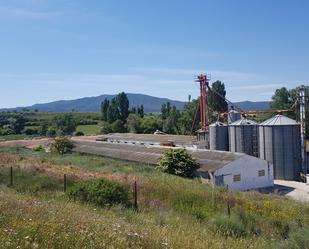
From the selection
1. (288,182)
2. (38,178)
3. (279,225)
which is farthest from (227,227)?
(288,182)

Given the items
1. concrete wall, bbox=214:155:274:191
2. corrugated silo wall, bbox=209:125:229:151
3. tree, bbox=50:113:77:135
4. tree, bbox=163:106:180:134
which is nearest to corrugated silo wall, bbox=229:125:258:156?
corrugated silo wall, bbox=209:125:229:151

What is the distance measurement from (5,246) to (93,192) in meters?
8.11

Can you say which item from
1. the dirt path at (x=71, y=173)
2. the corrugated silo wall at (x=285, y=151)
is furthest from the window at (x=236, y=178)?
the dirt path at (x=71, y=173)

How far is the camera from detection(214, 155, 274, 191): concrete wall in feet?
102

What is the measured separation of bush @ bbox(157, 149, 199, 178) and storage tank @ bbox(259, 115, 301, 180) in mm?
9569

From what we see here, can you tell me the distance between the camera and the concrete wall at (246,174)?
3100 cm

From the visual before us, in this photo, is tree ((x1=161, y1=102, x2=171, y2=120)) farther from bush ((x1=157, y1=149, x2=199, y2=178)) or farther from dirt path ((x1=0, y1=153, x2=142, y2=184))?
dirt path ((x1=0, y1=153, x2=142, y2=184))

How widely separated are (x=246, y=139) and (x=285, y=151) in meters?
5.23

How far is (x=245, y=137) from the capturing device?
42.1m

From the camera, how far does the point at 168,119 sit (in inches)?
3216

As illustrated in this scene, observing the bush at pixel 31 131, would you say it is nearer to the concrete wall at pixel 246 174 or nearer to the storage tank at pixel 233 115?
the storage tank at pixel 233 115

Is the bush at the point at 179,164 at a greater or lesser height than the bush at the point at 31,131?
lesser

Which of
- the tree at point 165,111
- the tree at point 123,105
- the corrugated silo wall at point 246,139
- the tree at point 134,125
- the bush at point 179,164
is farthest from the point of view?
the tree at point 123,105

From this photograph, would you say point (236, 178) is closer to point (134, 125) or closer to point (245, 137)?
point (245, 137)
